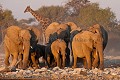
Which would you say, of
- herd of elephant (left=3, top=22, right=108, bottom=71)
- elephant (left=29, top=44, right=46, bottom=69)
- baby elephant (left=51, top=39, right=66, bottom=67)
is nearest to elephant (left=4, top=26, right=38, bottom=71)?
herd of elephant (left=3, top=22, right=108, bottom=71)

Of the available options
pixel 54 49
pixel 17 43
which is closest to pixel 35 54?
pixel 17 43

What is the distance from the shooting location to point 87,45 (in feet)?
72.4

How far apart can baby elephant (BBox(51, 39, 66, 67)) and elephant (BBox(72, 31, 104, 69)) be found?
709 millimetres

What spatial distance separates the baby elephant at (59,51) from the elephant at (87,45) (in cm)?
71

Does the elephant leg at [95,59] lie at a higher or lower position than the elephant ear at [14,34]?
lower

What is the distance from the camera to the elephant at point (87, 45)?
69.8 ft

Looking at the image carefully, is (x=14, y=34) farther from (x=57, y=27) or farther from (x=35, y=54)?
(x=57, y=27)

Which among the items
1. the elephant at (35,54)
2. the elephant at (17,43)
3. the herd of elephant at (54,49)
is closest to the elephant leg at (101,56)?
the herd of elephant at (54,49)

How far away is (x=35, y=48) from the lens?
23969 mm

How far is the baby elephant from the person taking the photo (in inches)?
898

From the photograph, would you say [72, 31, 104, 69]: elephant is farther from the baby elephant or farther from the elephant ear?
the elephant ear

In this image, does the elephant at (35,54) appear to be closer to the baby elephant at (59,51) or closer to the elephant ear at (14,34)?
the elephant ear at (14,34)

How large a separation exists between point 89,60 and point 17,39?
413 cm

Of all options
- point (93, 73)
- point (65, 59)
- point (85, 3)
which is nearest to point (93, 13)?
point (85, 3)
